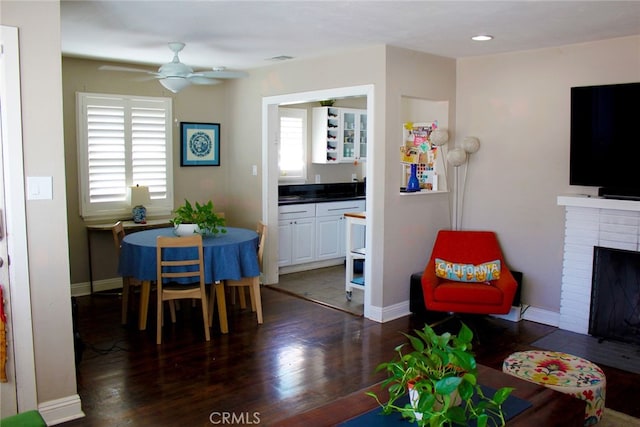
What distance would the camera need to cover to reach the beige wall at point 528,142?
4652 millimetres

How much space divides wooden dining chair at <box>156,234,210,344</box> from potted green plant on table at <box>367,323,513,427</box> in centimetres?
236

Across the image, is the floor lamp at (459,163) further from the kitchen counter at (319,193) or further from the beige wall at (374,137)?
the kitchen counter at (319,193)

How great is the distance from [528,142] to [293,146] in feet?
10.6

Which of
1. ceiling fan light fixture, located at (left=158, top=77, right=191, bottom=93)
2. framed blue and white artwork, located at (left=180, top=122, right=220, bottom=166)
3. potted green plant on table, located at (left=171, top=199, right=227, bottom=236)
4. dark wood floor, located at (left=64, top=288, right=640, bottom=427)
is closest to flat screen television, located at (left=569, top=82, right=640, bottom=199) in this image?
dark wood floor, located at (left=64, top=288, right=640, bottom=427)

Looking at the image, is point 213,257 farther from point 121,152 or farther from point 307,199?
point 307,199

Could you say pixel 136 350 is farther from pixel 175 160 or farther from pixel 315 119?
pixel 315 119

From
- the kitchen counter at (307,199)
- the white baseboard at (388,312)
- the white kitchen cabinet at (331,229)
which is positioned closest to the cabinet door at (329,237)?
the white kitchen cabinet at (331,229)

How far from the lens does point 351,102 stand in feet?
25.5

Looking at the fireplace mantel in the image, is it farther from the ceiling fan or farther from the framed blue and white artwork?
the framed blue and white artwork

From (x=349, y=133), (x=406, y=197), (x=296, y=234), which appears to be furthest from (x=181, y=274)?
(x=349, y=133)

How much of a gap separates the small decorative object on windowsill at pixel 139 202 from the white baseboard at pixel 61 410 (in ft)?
9.76

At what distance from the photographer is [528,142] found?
4.94m

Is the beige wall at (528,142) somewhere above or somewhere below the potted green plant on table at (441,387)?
above

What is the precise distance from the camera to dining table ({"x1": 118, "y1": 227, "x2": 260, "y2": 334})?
14.5 ft
